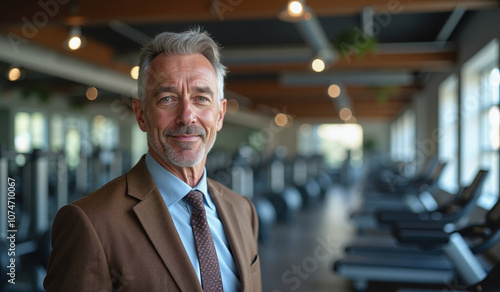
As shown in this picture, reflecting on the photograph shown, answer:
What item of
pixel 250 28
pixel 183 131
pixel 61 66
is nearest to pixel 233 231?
pixel 183 131

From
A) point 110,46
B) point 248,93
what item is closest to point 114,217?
point 110,46

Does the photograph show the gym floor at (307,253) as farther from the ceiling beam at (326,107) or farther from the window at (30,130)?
the ceiling beam at (326,107)

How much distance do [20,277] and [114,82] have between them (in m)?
4.58

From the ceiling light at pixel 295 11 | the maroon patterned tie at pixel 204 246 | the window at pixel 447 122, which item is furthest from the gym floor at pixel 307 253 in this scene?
the maroon patterned tie at pixel 204 246

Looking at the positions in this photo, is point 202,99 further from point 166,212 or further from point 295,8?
point 295,8

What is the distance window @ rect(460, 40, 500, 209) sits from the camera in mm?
4648

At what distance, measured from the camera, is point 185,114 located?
962 millimetres

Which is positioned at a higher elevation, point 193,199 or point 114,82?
point 114,82

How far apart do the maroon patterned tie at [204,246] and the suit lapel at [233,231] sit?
6 centimetres

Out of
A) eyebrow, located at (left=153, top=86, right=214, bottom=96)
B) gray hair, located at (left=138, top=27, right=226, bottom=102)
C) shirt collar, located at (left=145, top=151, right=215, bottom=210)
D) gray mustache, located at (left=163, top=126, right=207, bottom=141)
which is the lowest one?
Result: shirt collar, located at (left=145, top=151, right=215, bottom=210)

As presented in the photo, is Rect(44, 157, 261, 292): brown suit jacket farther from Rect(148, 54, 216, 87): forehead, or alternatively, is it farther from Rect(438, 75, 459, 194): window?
Rect(438, 75, 459, 194): window

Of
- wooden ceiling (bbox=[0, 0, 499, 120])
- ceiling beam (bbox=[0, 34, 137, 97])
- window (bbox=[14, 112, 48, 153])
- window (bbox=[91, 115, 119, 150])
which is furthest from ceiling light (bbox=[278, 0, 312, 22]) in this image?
window (bbox=[91, 115, 119, 150])

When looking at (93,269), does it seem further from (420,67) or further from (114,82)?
(114,82)

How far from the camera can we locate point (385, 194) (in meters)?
6.54
